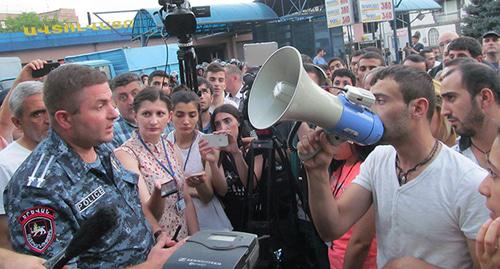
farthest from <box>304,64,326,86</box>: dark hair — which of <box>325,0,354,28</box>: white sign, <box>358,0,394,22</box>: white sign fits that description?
<box>325,0,354,28</box>: white sign

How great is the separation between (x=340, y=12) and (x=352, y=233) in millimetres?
10992

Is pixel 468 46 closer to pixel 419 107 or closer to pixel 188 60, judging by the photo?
pixel 188 60

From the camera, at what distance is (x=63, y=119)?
1.78 metres

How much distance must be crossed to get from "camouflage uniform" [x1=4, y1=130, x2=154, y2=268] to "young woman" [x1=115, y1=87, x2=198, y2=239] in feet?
1.85

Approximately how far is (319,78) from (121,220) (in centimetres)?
228

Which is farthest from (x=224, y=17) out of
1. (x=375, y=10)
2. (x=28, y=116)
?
(x=28, y=116)

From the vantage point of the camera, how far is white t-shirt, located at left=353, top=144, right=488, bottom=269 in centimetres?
169

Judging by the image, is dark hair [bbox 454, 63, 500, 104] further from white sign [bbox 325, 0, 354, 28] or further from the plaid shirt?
white sign [bbox 325, 0, 354, 28]

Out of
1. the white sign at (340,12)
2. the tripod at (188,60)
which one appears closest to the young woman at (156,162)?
the tripod at (188,60)

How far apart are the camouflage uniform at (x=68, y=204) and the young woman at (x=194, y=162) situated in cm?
96

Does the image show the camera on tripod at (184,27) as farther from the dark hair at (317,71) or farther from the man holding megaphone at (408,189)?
the man holding megaphone at (408,189)

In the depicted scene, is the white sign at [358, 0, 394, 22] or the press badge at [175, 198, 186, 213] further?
the white sign at [358, 0, 394, 22]

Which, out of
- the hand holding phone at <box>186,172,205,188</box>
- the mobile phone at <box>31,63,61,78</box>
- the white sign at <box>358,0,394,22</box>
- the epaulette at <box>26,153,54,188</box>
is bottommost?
the hand holding phone at <box>186,172,205,188</box>

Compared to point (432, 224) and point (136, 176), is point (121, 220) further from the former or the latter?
point (432, 224)
